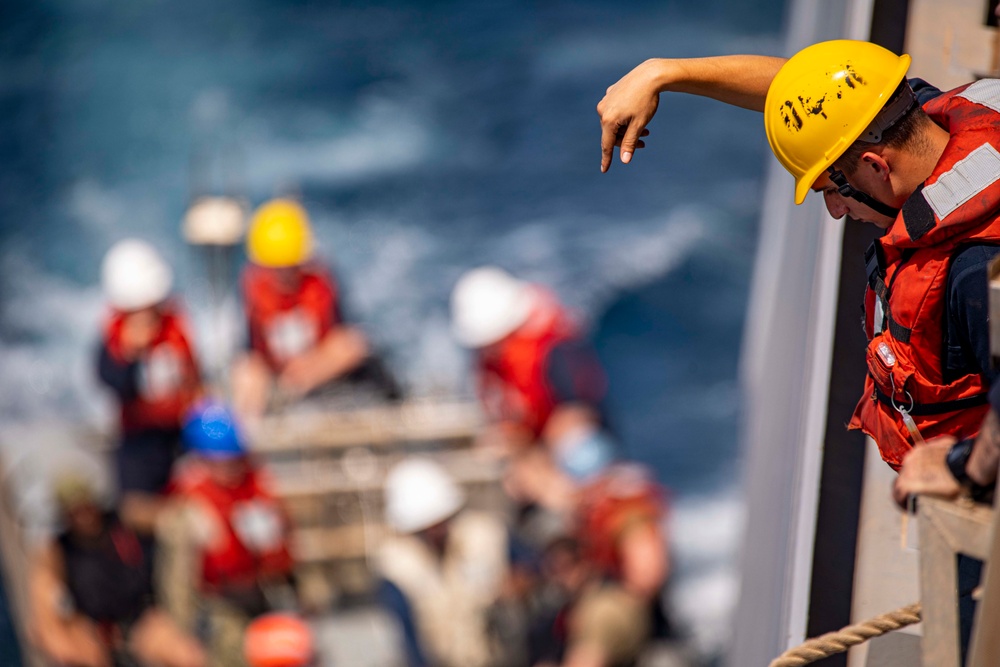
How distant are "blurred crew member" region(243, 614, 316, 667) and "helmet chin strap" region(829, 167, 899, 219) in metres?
3.90

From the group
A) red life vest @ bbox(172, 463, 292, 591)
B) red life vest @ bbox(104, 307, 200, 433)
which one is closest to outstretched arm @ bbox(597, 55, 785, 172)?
red life vest @ bbox(172, 463, 292, 591)

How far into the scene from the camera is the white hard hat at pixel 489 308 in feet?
17.6

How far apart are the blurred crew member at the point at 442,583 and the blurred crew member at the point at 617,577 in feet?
1.30

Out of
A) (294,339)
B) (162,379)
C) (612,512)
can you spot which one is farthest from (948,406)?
(162,379)

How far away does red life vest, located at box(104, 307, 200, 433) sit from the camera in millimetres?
5738

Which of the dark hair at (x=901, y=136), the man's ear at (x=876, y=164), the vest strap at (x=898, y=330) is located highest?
the dark hair at (x=901, y=136)

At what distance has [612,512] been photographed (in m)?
4.41

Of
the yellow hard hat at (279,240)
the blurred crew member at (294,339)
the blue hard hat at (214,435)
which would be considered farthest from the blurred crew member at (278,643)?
the yellow hard hat at (279,240)

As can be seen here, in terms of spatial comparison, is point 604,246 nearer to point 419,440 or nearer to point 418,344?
point 418,344

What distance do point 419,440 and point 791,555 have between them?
171 inches

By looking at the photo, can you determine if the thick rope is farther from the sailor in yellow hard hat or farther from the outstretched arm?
the outstretched arm

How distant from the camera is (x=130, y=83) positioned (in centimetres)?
1208

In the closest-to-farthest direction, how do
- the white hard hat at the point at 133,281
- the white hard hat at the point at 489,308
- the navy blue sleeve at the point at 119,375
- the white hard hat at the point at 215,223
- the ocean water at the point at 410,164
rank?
the white hard hat at the point at 489,308 < the navy blue sleeve at the point at 119,375 < the white hard hat at the point at 133,281 < the white hard hat at the point at 215,223 < the ocean water at the point at 410,164

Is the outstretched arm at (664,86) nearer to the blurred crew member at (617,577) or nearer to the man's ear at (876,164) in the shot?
the man's ear at (876,164)
